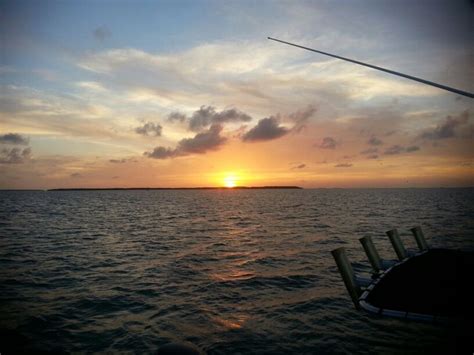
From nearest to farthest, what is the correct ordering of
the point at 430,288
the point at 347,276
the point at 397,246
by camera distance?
1. the point at 430,288
2. the point at 347,276
3. the point at 397,246

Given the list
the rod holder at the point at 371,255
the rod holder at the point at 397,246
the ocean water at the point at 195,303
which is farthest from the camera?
the rod holder at the point at 397,246

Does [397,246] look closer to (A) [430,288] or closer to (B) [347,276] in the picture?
(A) [430,288]

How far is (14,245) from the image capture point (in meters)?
35.4

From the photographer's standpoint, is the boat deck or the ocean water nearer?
Answer: the boat deck

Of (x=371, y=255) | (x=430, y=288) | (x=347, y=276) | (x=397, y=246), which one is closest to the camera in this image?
(x=430, y=288)

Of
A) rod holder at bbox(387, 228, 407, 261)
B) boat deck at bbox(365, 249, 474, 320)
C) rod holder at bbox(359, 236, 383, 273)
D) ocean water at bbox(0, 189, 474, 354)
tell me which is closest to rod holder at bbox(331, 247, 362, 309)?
boat deck at bbox(365, 249, 474, 320)

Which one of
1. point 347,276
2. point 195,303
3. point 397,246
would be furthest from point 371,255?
point 195,303

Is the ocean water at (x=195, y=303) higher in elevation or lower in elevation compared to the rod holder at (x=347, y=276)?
lower

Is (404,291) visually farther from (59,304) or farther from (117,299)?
(59,304)

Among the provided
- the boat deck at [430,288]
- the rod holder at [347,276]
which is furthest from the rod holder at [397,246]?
the rod holder at [347,276]

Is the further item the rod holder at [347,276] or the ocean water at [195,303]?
the rod holder at [347,276]

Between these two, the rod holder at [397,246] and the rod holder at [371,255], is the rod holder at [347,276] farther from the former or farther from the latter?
the rod holder at [397,246]

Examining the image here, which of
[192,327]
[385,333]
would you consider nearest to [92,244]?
[192,327]

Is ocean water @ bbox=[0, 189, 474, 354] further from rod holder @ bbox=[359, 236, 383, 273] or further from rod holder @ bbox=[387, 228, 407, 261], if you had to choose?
rod holder @ bbox=[387, 228, 407, 261]
